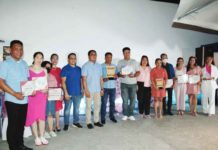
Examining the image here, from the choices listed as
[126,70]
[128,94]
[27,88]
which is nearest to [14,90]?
[27,88]

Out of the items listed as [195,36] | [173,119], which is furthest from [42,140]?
[195,36]

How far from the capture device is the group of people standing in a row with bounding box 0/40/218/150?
3.32m

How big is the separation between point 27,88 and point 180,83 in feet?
12.9

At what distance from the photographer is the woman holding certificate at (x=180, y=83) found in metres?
6.03

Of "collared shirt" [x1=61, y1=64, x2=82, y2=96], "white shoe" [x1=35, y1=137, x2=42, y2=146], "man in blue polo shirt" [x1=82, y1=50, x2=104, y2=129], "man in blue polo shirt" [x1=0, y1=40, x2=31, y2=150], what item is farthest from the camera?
"man in blue polo shirt" [x1=82, y1=50, x2=104, y2=129]

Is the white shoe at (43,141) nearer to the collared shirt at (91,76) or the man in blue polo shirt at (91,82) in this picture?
the man in blue polo shirt at (91,82)

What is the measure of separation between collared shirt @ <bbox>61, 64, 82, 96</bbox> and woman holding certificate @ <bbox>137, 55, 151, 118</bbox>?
1.64 meters

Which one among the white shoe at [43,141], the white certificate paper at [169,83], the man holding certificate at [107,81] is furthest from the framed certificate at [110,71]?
the white shoe at [43,141]

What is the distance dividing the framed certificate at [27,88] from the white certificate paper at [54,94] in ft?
2.75

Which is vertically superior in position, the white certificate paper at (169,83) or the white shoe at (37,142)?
the white certificate paper at (169,83)

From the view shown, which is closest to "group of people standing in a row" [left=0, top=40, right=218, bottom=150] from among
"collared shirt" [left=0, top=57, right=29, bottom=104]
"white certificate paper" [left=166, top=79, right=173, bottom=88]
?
"collared shirt" [left=0, top=57, right=29, bottom=104]

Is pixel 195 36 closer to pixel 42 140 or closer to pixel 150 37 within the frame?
pixel 150 37

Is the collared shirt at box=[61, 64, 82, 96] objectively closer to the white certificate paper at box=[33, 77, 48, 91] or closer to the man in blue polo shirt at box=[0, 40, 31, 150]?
the white certificate paper at box=[33, 77, 48, 91]

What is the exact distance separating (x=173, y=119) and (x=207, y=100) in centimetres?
124
